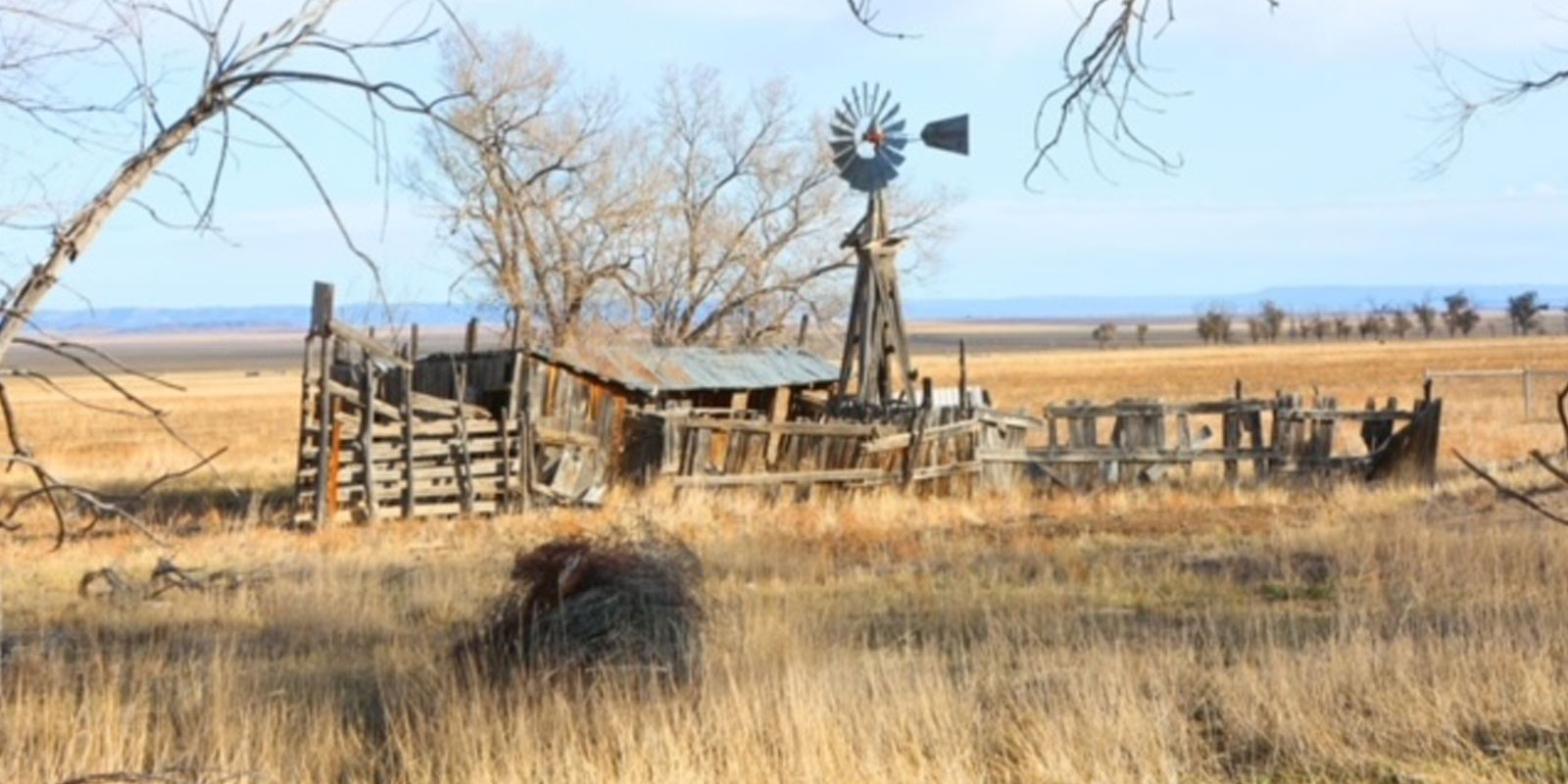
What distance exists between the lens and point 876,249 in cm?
2430

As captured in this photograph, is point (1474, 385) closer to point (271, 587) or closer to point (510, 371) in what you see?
point (510, 371)

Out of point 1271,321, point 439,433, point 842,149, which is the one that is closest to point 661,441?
point 439,433

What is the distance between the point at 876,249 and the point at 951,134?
1896 mm

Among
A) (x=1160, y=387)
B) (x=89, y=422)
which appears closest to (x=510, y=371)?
(x=89, y=422)

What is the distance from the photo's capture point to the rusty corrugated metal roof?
23156 mm

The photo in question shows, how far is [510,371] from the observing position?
72.8 feet

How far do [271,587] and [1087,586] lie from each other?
234 inches

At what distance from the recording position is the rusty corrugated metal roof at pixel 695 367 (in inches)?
912

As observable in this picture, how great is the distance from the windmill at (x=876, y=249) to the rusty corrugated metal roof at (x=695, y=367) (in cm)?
162

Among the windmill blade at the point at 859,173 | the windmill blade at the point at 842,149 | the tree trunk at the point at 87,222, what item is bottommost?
the tree trunk at the point at 87,222

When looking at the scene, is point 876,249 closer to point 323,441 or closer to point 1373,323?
point 323,441

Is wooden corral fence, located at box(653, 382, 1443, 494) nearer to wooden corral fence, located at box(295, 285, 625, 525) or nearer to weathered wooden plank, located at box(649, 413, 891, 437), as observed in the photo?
weathered wooden plank, located at box(649, 413, 891, 437)

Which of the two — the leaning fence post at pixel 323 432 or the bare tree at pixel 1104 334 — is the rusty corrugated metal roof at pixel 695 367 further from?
the bare tree at pixel 1104 334

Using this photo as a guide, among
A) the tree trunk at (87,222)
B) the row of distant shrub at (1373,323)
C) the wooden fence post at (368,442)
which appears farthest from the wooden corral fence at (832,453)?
the row of distant shrub at (1373,323)
